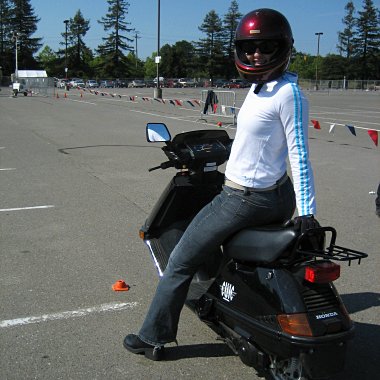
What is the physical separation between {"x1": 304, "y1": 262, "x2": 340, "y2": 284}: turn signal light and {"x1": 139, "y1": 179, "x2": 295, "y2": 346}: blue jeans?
0.38 m

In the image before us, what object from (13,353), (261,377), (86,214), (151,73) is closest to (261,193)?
(261,377)

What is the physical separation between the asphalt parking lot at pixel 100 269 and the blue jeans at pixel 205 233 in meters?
0.27

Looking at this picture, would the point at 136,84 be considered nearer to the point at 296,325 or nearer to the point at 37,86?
the point at 37,86

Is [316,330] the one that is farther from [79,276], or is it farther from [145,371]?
[79,276]

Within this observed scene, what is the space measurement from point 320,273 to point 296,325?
267mm

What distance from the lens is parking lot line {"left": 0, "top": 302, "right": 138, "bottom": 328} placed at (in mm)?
3551

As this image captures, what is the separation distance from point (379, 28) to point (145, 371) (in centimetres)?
11641

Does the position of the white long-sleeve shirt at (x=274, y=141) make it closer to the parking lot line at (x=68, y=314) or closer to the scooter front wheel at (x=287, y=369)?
the scooter front wheel at (x=287, y=369)

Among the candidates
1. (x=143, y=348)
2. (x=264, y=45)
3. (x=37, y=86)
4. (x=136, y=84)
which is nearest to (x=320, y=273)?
(x=264, y=45)

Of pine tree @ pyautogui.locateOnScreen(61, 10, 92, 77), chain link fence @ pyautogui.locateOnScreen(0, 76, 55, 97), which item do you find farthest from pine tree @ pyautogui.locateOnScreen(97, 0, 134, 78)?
chain link fence @ pyautogui.locateOnScreen(0, 76, 55, 97)

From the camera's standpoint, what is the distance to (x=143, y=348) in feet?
10.3

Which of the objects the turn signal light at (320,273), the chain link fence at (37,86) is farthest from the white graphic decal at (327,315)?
the chain link fence at (37,86)

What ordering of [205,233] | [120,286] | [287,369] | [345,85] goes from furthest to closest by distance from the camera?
[345,85]
[120,286]
[205,233]
[287,369]

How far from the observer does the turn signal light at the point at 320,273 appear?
239 cm
